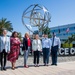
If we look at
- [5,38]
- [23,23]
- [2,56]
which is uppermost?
[23,23]

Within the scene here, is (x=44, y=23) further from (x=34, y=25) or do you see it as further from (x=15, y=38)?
(x=15, y=38)

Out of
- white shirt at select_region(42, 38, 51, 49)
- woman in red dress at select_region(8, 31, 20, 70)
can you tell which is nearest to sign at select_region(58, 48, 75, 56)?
white shirt at select_region(42, 38, 51, 49)

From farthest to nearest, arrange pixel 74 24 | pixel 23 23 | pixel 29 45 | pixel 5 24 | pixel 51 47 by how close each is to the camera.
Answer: pixel 74 24, pixel 5 24, pixel 23 23, pixel 51 47, pixel 29 45

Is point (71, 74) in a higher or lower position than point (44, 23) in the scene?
lower

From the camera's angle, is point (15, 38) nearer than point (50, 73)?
No

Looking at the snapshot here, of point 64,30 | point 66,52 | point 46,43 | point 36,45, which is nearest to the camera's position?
point 36,45

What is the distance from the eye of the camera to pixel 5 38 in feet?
33.0

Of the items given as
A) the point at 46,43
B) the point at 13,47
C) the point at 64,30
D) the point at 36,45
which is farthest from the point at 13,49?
the point at 64,30

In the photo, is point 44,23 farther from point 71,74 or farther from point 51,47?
point 71,74

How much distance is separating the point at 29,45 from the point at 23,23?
12542mm

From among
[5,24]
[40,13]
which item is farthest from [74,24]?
[40,13]

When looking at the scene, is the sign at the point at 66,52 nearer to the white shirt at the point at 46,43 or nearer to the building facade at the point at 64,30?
the white shirt at the point at 46,43

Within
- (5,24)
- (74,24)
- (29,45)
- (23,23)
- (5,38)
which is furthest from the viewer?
(74,24)

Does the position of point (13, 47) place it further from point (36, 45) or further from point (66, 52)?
point (66, 52)
